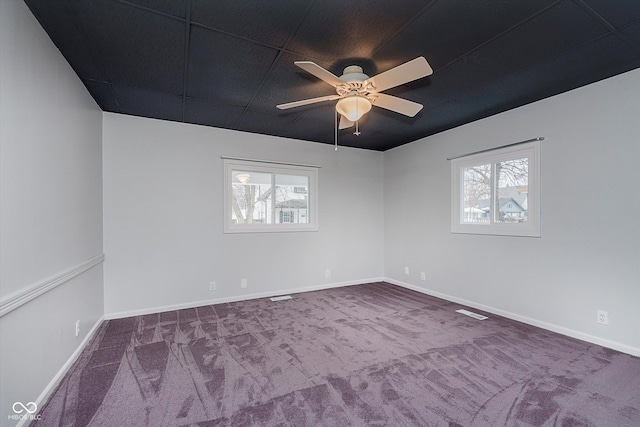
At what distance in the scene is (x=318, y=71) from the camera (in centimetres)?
197

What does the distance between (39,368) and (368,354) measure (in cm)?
235

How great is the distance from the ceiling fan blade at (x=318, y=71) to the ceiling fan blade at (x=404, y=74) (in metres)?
0.27

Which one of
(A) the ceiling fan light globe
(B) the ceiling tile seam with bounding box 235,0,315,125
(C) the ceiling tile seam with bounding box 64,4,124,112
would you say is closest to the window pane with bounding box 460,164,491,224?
(A) the ceiling fan light globe

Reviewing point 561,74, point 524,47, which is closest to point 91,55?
point 524,47

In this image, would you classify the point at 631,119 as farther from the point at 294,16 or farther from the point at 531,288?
the point at 294,16

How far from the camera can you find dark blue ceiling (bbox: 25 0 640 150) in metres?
1.75

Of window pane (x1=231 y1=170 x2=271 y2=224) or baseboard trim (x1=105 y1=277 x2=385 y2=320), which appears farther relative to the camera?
window pane (x1=231 y1=170 x2=271 y2=224)

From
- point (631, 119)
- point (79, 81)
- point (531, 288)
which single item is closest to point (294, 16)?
point (79, 81)

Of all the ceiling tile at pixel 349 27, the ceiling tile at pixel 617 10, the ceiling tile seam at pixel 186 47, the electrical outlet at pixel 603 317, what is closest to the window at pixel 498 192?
the electrical outlet at pixel 603 317

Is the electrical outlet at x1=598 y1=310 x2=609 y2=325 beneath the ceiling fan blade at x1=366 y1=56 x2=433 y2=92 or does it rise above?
beneath

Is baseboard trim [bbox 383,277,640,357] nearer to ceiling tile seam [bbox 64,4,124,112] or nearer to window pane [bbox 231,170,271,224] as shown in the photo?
window pane [bbox 231,170,271,224]

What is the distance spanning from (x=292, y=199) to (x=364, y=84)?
2643 mm

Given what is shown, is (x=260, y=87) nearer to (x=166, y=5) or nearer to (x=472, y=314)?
(x=166, y=5)

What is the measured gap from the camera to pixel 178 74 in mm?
2508
